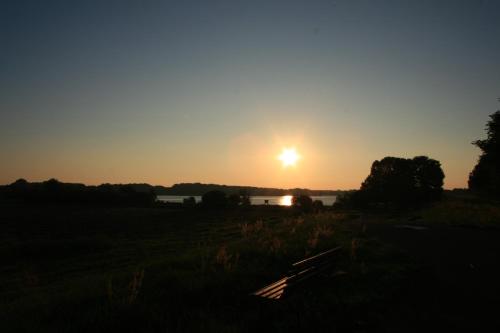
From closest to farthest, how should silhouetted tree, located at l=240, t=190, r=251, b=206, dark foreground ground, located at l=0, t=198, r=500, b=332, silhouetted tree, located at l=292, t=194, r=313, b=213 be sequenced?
dark foreground ground, located at l=0, t=198, r=500, b=332, silhouetted tree, located at l=292, t=194, r=313, b=213, silhouetted tree, located at l=240, t=190, r=251, b=206

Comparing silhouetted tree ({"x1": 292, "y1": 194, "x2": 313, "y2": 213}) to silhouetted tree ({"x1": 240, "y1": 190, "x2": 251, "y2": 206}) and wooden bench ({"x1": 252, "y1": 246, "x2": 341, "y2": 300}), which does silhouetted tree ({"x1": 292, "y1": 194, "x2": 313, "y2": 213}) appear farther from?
wooden bench ({"x1": 252, "y1": 246, "x2": 341, "y2": 300})

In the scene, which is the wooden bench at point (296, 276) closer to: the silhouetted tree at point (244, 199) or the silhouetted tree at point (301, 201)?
the silhouetted tree at point (301, 201)

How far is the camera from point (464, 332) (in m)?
5.68

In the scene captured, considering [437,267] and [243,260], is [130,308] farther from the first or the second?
[437,267]

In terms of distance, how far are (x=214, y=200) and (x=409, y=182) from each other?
44964 millimetres

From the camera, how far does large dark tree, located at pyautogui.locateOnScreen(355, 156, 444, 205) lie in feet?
202

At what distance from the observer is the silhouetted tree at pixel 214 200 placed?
283 feet

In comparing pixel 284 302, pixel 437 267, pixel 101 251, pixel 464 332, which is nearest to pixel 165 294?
pixel 284 302

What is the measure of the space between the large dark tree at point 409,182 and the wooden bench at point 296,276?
2323 inches

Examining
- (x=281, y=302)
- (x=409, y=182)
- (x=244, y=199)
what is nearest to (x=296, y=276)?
(x=281, y=302)

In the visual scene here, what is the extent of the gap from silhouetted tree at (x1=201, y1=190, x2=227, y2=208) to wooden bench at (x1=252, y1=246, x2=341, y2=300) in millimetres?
78448

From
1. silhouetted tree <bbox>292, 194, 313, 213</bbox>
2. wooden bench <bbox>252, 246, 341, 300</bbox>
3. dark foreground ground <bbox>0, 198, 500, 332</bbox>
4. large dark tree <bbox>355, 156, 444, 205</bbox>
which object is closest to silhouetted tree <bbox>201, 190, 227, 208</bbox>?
silhouetted tree <bbox>292, 194, 313, 213</bbox>

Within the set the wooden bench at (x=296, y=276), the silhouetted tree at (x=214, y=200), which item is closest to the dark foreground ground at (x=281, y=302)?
the wooden bench at (x=296, y=276)

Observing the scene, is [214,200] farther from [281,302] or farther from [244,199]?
[281,302]
